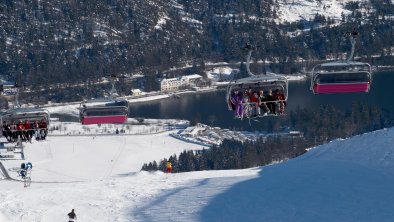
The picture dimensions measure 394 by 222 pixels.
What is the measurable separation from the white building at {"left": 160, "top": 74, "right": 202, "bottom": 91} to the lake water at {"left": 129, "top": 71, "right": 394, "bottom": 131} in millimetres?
3813

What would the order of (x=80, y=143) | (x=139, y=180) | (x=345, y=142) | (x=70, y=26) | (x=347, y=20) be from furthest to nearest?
(x=347, y=20) < (x=70, y=26) < (x=80, y=143) < (x=345, y=142) < (x=139, y=180)

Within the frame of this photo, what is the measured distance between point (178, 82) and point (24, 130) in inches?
2480

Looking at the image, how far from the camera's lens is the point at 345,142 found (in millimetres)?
20844

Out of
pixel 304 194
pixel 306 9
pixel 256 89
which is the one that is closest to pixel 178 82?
pixel 306 9

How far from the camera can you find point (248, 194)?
1667 centimetres

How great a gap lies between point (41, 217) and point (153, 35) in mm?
82908

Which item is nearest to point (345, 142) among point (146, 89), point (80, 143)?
point (80, 143)

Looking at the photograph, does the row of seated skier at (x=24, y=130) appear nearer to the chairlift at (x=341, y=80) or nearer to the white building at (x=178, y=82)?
the chairlift at (x=341, y=80)

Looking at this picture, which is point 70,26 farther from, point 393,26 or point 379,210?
point 379,210

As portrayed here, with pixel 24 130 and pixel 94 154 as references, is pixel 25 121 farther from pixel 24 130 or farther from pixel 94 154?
pixel 94 154

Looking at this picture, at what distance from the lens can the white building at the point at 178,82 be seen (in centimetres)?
7691

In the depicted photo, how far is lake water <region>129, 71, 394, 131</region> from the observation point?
60312 mm

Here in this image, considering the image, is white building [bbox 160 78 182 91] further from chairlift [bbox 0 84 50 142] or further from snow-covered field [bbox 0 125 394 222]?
chairlift [bbox 0 84 50 142]

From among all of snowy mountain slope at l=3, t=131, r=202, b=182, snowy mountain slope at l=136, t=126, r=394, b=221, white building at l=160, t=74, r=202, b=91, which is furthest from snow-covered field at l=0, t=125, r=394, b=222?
white building at l=160, t=74, r=202, b=91
